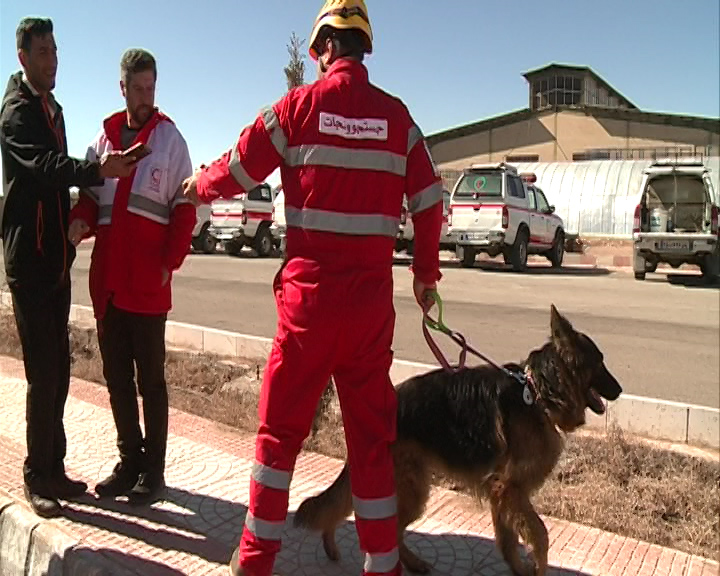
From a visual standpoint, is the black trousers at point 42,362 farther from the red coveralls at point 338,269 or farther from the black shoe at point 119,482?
the red coveralls at point 338,269

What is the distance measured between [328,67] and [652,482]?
3164 millimetres

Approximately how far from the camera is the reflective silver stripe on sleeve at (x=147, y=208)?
354 cm

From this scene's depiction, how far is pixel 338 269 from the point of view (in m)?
2.58

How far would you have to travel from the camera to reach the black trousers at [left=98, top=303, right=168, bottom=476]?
12.0ft

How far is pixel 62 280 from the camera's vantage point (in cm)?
360


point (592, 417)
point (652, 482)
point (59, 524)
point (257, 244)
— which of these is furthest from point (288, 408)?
point (257, 244)

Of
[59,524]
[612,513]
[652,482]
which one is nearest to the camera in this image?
[59,524]

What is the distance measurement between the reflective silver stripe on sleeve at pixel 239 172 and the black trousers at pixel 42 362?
1.48 m

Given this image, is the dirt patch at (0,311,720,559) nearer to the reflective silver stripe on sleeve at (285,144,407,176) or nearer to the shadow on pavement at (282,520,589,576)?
the shadow on pavement at (282,520,589,576)

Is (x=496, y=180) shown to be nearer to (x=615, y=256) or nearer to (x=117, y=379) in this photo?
(x=615, y=256)

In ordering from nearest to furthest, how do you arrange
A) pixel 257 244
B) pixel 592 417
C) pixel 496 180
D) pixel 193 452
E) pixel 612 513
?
pixel 612 513 < pixel 193 452 < pixel 592 417 < pixel 496 180 < pixel 257 244

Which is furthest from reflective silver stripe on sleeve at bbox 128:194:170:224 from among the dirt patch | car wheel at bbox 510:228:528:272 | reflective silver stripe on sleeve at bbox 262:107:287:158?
car wheel at bbox 510:228:528:272

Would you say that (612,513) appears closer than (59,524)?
No

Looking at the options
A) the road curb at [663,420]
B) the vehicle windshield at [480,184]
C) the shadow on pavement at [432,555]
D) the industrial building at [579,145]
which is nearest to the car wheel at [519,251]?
the vehicle windshield at [480,184]
